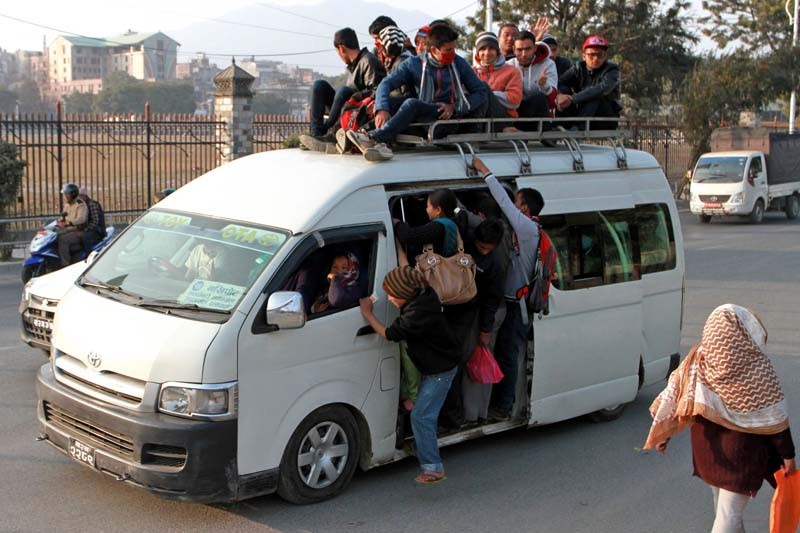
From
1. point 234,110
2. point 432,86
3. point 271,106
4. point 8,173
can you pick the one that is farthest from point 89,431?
point 271,106

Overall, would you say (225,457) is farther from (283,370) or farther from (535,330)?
(535,330)

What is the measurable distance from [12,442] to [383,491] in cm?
269

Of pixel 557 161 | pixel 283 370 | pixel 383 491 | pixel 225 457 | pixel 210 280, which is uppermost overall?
pixel 557 161

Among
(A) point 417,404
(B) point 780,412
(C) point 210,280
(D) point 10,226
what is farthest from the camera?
(D) point 10,226

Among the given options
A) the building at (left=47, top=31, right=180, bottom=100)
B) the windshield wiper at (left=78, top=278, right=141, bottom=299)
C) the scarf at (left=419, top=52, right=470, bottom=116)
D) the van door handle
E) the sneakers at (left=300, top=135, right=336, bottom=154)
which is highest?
the building at (left=47, top=31, right=180, bottom=100)

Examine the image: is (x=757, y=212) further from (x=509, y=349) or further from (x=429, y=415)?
(x=429, y=415)

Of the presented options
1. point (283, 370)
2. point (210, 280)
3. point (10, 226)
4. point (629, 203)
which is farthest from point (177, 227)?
point (10, 226)

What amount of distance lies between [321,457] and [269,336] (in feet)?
2.79

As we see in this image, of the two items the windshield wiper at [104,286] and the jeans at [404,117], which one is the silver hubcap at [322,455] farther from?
the jeans at [404,117]

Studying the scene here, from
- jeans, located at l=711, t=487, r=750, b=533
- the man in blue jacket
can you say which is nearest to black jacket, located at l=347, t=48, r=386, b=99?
the man in blue jacket

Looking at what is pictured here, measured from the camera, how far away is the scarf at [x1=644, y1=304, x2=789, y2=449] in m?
4.39

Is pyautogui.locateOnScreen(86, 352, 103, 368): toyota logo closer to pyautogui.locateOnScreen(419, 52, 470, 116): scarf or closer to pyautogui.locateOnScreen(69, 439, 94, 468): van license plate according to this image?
pyautogui.locateOnScreen(69, 439, 94, 468): van license plate

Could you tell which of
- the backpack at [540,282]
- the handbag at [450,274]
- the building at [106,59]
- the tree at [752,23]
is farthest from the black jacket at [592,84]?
the building at [106,59]

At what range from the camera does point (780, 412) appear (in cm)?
445
